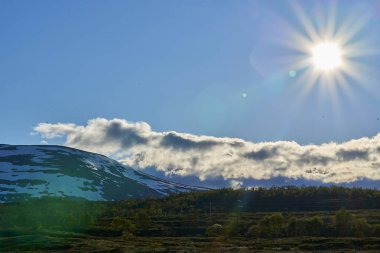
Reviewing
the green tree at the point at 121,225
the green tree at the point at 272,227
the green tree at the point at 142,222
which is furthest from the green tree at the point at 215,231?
the green tree at the point at 142,222

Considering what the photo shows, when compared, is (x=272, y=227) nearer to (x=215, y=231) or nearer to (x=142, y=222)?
(x=215, y=231)

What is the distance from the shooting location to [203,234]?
154 metres

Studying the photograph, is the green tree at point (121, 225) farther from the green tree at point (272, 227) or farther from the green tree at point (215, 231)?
the green tree at point (272, 227)

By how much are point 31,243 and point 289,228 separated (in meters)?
74.7

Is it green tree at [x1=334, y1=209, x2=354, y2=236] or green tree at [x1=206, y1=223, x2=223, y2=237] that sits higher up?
green tree at [x1=334, y1=209, x2=354, y2=236]

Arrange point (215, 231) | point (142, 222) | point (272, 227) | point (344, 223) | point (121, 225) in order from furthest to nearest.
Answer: point (142, 222)
point (121, 225)
point (215, 231)
point (272, 227)
point (344, 223)

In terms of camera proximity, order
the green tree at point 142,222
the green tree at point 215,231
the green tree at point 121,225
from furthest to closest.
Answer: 1. the green tree at point 142,222
2. the green tree at point 121,225
3. the green tree at point 215,231

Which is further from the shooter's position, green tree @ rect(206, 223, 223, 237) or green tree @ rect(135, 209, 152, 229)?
green tree @ rect(135, 209, 152, 229)

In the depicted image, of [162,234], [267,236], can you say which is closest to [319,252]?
[267,236]

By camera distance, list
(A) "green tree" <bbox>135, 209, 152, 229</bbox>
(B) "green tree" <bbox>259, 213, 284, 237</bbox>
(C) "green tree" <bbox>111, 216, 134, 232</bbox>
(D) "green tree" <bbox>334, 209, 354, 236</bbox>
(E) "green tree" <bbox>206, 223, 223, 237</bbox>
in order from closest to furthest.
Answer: (D) "green tree" <bbox>334, 209, 354, 236</bbox> < (B) "green tree" <bbox>259, 213, 284, 237</bbox> < (E) "green tree" <bbox>206, 223, 223, 237</bbox> < (C) "green tree" <bbox>111, 216, 134, 232</bbox> < (A) "green tree" <bbox>135, 209, 152, 229</bbox>

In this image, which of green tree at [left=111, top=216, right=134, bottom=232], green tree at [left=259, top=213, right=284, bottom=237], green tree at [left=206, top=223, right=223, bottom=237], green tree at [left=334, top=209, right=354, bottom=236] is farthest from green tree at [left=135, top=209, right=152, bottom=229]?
green tree at [left=334, top=209, right=354, bottom=236]

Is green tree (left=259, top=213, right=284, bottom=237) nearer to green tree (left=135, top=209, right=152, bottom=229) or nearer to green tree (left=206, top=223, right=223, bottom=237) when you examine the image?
green tree (left=206, top=223, right=223, bottom=237)

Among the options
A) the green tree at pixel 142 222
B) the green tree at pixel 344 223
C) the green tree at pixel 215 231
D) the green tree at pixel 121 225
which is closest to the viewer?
the green tree at pixel 344 223

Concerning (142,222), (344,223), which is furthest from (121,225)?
(344,223)
